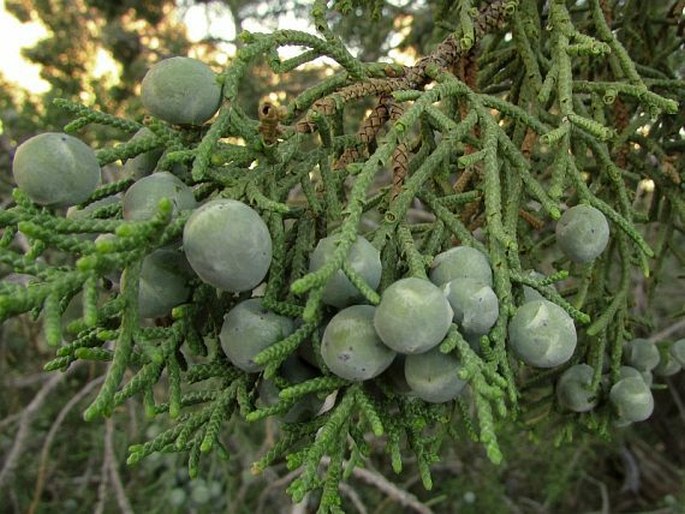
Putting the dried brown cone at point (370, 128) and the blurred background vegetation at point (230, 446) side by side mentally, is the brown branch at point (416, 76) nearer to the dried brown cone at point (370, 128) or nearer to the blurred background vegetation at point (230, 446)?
the dried brown cone at point (370, 128)

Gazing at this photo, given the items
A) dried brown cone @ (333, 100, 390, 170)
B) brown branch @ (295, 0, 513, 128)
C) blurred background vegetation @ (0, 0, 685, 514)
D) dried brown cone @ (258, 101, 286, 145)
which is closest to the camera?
dried brown cone @ (258, 101, 286, 145)

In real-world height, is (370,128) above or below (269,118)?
below

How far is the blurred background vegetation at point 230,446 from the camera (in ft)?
11.5

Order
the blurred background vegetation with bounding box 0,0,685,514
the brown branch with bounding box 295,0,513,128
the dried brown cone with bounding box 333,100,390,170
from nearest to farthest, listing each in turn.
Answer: the brown branch with bounding box 295,0,513,128, the dried brown cone with bounding box 333,100,390,170, the blurred background vegetation with bounding box 0,0,685,514

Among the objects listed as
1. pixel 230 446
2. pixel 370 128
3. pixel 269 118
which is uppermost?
pixel 269 118

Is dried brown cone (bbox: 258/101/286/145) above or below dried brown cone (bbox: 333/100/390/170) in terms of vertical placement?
above

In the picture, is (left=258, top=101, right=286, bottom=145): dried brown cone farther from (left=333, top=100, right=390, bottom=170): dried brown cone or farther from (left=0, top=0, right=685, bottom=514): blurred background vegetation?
(left=0, top=0, right=685, bottom=514): blurred background vegetation

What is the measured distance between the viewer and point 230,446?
4488mm

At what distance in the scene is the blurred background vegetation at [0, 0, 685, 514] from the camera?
349 cm

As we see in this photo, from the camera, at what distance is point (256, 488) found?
4273 mm

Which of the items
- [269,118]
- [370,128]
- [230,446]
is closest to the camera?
[269,118]

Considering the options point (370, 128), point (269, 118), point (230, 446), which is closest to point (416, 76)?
point (370, 128)

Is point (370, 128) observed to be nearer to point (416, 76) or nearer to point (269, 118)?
point (416, 76)

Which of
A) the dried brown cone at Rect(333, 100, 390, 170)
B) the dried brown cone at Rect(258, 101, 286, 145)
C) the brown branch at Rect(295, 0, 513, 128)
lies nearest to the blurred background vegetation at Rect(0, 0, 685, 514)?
the brown branch at Rect(295, 0, 513, 128)
